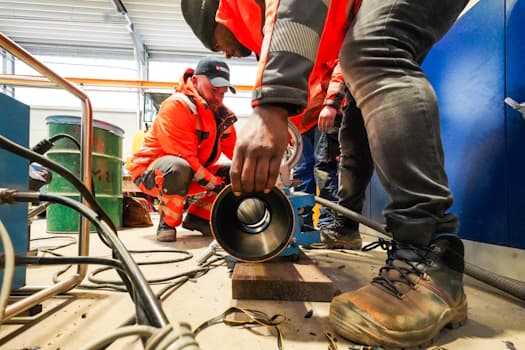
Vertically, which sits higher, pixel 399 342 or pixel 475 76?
pixel 475 76

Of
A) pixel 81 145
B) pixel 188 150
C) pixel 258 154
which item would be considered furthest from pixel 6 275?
pixel 188 150

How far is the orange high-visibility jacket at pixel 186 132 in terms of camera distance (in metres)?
2.05

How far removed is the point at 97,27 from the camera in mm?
6082

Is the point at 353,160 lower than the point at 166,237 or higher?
higher

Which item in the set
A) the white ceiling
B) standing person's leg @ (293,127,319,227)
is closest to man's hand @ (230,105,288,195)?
standing person's leg @ (293,127,319,227)

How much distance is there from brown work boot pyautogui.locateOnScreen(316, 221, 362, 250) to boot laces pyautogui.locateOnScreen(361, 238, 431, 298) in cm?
85

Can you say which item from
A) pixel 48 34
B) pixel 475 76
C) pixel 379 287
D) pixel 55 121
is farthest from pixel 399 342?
pixel 48 34

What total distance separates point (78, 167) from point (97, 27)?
517 cm

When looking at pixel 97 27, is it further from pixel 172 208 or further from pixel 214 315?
pixel 214 315

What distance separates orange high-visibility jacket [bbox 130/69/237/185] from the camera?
6.73 ft

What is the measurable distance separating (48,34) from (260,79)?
25.8 ft

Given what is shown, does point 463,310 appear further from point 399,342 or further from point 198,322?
point 198,322

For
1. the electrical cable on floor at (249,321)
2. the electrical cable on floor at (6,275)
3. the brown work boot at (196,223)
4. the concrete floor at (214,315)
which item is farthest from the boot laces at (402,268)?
the brown work boot at (196,223)

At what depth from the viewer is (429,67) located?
1.45 m
